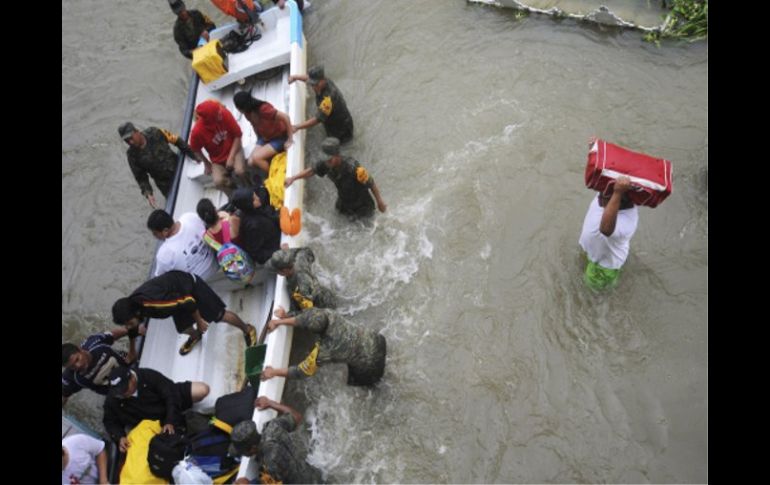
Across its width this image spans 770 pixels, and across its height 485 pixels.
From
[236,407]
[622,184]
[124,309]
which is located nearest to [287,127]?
[124,309]

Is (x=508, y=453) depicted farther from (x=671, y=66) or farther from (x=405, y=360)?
(x=671, y=66)

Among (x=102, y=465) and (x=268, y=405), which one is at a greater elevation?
(x=268, y=405)

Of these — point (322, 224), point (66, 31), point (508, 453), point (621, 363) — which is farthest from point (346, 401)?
point (66, 31)

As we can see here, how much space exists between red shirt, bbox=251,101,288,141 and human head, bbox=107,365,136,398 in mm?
3046

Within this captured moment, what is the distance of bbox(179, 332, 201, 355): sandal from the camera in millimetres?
5624

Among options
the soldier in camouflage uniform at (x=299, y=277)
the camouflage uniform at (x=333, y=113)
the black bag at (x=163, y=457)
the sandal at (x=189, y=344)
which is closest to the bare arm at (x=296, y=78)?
the camouflage uniform at (x=333, y=113)

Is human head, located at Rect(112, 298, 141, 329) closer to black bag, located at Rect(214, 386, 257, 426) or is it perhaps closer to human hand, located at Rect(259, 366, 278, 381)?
black bag, located at Rect(214, 386, 257, 426)

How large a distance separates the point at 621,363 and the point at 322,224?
3.62 meters

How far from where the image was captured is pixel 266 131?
254 inches

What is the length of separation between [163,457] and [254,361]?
3.59 feet

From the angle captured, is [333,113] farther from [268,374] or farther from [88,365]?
[88,365]

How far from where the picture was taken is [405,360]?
222 inches

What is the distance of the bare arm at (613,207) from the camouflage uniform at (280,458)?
298 centimetres

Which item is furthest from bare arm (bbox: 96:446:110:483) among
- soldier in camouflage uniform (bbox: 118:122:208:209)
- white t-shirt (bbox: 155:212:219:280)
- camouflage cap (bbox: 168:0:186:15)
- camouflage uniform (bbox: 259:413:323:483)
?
camouflage cap (bbox: 168:0:186:15)
